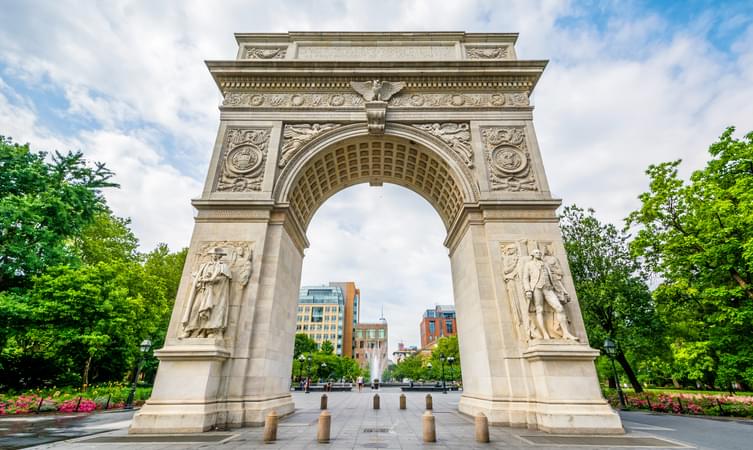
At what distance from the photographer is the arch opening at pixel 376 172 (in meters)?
15.7

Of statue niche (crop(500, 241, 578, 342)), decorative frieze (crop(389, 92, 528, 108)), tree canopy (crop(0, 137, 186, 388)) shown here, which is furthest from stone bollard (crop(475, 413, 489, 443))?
tree canopy (crop(0, 137, 186, 388))

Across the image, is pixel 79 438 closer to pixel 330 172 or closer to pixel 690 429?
pixel 330 172

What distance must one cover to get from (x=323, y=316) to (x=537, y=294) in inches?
3899

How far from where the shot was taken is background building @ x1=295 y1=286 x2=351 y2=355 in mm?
102312

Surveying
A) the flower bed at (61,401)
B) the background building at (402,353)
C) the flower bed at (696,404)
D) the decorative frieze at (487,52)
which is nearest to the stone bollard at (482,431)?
the flower bed at (696,404)

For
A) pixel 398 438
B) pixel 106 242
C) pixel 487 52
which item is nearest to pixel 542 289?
pixel 398 438

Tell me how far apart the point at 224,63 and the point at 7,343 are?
69.5 feet

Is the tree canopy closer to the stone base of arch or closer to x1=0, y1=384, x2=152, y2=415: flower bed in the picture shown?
x1=0, y1=384, x2=152, y2=415: flower bed

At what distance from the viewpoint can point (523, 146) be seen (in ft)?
50.1

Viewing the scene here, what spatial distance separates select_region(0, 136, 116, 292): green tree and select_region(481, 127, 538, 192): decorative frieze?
970 inches

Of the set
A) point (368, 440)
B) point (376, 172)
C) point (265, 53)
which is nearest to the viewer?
point (368, 440)

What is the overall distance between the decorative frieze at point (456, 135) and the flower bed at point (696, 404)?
1612 cm

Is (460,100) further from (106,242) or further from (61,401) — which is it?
(106,242)

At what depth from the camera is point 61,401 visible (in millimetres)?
16922
